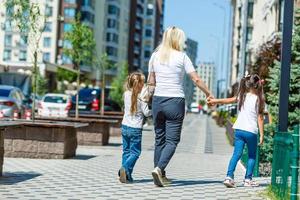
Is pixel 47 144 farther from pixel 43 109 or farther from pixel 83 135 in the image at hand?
pixel 43 109

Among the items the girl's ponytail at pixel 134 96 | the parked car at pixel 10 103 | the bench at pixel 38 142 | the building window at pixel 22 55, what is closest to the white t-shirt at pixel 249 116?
the girl's ponytail at pixel 134 96

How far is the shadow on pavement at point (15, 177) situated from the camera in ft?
30.8

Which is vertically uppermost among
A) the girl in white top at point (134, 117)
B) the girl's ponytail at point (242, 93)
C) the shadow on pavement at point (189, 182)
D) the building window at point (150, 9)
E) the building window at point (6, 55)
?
the building window at point (150, 9)

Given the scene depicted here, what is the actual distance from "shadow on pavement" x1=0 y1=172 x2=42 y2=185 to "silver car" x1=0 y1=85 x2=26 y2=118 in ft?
41.6

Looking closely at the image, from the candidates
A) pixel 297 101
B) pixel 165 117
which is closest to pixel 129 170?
pixel 165 117

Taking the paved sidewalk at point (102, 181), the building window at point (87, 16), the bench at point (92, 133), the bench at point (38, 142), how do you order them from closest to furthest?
the paved sidewalk at point (102, 181) < the bench at point (38, 142) < the bench at point (92, 133) < the building window at point (87, 16)

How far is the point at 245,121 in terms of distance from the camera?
31.4 ft

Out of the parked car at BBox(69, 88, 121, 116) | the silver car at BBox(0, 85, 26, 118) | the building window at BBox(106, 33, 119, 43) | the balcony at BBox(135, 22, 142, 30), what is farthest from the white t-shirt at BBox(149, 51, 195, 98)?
the balcony at BBox(135, 22, 142, 30)

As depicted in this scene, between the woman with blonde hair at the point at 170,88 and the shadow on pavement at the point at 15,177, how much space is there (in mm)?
1839

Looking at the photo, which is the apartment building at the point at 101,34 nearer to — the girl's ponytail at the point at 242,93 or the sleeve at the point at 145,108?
the sleeve at the point at 145,108

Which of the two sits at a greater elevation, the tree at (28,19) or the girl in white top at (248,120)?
the tree at (28,19)

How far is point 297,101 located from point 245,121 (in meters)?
4.74

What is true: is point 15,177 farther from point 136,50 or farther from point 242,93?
point 136,50

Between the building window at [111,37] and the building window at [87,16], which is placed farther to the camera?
the building window at [111,37]
